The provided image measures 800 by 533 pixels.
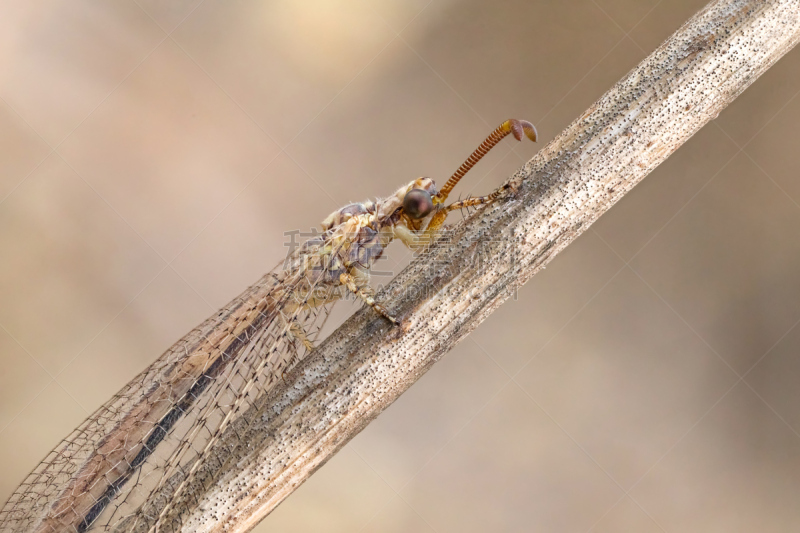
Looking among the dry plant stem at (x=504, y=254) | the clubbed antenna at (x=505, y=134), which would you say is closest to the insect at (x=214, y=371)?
the clubbed antenna at (x=505, y=134)

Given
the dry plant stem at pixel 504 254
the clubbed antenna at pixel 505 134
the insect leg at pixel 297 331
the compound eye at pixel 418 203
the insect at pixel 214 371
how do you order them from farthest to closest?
the insect leg at pixel 297 331 < the compound eye at pixel 418 203 < the insect at pixel 214 371 < the clubbed antenna at pixel 505 134 < the dry plant stem at pixel 504 254

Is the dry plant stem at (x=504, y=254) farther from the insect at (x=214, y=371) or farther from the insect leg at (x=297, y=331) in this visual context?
the insect leg at (x=297, y=331)

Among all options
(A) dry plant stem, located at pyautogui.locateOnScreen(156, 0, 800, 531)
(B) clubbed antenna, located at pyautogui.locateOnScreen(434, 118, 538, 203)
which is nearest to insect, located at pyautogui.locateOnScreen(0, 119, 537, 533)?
(B) clubbed antenna, located at pyautogui.locateOnScreen(434, 118, 538, 203)

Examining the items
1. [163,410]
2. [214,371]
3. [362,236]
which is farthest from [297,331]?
[163,410]

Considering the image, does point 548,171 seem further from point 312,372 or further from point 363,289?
point 312,372

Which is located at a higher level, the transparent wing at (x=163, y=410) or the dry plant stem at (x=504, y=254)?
the transparent wing at (x=163, y=410)

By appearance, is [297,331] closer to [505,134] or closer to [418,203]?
[418,203]
